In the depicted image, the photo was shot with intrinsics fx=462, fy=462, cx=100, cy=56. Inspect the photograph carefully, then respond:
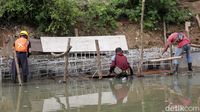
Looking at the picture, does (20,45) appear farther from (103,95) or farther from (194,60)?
(194,60)

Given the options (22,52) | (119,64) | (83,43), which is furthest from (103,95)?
(83,43)

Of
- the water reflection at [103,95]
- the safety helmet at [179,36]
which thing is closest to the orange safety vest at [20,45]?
the water reflection at [103,95]

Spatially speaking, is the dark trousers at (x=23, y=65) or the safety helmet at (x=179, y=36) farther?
the safety helmet at (x=179, y=36)

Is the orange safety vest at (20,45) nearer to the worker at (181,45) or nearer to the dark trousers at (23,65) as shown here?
the dark trousers at (23,65)

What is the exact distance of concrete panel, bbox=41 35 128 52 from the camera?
15984mm

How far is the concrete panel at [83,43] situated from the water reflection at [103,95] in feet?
5.46

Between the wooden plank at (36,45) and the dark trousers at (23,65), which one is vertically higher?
the wooden plank at (36,45)

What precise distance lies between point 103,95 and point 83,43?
4.84 meters

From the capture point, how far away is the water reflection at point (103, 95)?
1008 cm

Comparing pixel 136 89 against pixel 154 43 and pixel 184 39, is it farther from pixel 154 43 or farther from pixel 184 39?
pixel 154 43

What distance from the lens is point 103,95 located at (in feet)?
38.7

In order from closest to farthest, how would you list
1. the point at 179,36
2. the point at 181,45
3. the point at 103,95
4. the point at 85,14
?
1. the point at 103,95
2. the point at 179,36
3. the point at 181,45
4. the point at 85,14

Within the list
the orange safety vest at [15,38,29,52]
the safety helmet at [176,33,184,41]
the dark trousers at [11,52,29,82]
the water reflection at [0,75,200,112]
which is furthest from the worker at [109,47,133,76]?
the orange safety vest at [15,38,29,52]

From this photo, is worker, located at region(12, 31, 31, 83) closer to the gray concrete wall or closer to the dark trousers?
the dark trousers
